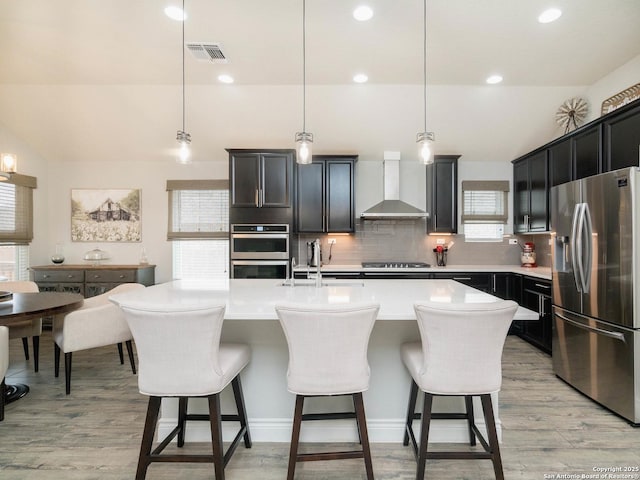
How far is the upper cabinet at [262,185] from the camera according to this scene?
179 inches

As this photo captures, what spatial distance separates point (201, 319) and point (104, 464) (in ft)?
3.97

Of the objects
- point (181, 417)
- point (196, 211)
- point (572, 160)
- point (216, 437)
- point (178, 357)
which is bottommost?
point (181, 417)

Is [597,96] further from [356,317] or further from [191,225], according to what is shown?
[191,225]

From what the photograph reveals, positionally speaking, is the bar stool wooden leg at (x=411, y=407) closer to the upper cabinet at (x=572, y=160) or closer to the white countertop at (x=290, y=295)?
the white countertop at (x=290, y=295)

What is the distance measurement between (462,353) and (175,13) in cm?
319

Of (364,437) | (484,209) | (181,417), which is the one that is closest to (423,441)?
(364,437)

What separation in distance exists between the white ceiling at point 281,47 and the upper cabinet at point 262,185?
59 cm

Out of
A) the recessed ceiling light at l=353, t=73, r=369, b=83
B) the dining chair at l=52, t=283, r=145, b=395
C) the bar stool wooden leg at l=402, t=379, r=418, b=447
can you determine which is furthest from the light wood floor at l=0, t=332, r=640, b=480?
the recessed ceiling light at l=353, t=73, r=369, b=83

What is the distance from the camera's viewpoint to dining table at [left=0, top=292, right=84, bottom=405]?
245cm

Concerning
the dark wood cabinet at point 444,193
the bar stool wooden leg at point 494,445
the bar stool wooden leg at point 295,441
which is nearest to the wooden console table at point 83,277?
the bar stool wooden leg at point 295,441

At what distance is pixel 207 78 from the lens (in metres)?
3.89

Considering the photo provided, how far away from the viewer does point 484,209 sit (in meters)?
5.12

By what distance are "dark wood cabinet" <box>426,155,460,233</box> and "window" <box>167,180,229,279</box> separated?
3.01 m

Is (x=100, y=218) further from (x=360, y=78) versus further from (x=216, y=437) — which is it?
(x=216, y=437)
